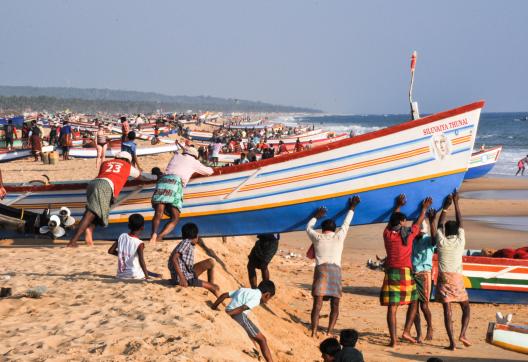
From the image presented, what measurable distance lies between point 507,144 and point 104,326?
66.6 metres

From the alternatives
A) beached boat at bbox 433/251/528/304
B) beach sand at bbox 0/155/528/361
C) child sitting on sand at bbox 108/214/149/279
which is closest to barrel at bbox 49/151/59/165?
beach sand at bbox 0/155/528/361

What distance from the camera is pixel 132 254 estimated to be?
324 inches

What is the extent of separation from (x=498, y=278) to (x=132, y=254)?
5.86m

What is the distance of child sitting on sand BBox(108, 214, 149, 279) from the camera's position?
816 centimetres

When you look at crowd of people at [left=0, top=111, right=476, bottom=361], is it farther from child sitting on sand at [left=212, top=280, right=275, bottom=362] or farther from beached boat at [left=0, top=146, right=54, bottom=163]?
beached boat at [left=0, top=146, right=54, bottom=163]

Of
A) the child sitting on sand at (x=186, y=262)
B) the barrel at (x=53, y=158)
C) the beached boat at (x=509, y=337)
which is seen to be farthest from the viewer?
the barrel at (x=53, y=158)

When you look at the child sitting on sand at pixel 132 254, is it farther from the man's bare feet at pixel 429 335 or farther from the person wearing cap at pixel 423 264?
the man's bare feet at pixel 429 335

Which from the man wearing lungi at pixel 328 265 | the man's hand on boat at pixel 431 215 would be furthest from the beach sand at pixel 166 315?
the man's hand on boat at pixel 431 215

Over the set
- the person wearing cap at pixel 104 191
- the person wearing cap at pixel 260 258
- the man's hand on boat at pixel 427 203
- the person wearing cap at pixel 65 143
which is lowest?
the person wearing cap at pixel 260 258

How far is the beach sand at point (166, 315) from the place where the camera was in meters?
6.12

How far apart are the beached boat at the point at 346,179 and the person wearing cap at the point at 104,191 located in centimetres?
99

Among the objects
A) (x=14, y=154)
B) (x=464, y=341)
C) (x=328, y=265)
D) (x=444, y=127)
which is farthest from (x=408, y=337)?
(x=14, y=154)

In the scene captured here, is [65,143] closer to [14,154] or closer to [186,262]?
[14,154]

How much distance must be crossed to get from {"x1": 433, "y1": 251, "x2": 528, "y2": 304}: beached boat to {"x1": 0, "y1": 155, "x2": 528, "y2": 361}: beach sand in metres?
0.22
